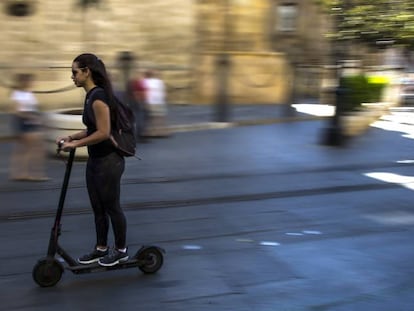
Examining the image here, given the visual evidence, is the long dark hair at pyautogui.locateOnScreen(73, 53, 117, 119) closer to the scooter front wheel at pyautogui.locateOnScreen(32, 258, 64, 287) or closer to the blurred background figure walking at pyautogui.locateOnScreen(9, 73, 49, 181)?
the scooter front wheel at pyautogui.locateOnScreen(32, 258, 64, 287)

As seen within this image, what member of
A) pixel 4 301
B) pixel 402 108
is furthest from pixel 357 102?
pixel 4 301

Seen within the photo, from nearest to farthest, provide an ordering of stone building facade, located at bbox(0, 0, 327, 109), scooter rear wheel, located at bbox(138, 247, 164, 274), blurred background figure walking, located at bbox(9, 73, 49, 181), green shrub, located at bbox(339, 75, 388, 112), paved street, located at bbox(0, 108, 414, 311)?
paved street, located at bbox(0, 108, 414, 311)
scooter rear wheel, located at bbox(138, 247, 164, 274)
blurred background figure walking, located at bbox(9, 73, 49, 181)
green shrub, located at bbox(339, 75, 388, 112)
stone building facade, located at bbox(0, 0, 327, 109)

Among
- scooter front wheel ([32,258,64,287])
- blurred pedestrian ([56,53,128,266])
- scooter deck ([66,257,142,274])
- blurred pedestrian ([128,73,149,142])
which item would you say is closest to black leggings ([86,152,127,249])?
blurred pedestrian ([56,53,128,266])

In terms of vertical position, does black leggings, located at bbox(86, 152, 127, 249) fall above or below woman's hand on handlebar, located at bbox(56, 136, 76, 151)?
below

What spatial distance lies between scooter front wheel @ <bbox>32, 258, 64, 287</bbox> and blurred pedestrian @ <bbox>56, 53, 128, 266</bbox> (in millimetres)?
194

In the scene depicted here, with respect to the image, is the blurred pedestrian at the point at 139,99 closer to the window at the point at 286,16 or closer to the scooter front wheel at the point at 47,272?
the scooter front wheel at the point at 47,272

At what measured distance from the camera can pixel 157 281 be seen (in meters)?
4.42

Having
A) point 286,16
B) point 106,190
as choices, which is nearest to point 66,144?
point 106,190

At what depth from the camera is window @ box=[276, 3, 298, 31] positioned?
21.8 m

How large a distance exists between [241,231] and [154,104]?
6257mm

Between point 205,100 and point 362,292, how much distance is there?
49.7ft

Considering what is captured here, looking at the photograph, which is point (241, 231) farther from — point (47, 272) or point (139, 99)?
point (139, 99)

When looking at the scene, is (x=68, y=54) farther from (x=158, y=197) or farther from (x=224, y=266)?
(x=224, y=266)

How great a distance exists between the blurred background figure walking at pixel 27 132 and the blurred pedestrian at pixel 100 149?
3839 mm
